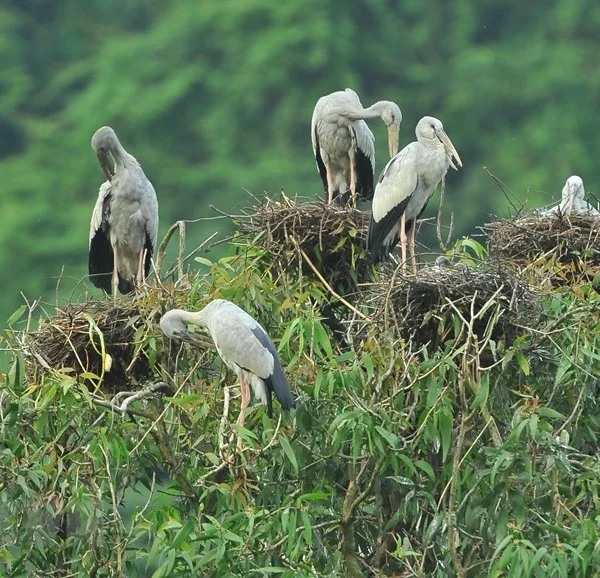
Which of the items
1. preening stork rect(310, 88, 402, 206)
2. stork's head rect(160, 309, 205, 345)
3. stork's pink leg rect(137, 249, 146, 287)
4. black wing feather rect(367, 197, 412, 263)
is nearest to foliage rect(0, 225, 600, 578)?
stork's head rect(160, 309, 205, 345)

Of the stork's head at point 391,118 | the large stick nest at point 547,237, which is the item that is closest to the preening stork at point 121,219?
the stork's head at point 391,118

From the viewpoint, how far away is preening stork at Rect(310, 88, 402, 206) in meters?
9.96

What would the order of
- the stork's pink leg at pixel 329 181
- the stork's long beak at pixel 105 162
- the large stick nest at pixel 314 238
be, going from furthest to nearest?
1. the stork's pink leg at pixel 329 181
2. the stork's long beak at pixel 105 162
3. the large stick nest at pixel 314 238

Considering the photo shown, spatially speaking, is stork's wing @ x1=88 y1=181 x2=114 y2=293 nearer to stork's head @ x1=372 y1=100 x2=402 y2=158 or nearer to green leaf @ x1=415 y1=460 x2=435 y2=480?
stork's head @ x1=372 y1=100 x2=402 y2=158

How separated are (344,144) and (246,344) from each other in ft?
11.1

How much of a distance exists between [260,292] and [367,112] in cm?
284

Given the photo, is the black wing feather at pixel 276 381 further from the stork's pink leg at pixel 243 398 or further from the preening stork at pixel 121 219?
the preening stork at pixel 121 219

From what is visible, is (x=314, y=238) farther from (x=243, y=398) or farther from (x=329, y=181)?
(x=329, y=181)

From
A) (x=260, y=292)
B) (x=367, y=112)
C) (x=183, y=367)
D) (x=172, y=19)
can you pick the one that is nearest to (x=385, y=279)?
(x=260, y=292)

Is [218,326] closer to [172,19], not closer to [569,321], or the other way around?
[569,321]

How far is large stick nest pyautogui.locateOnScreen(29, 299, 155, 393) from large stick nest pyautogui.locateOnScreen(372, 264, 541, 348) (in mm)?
1245

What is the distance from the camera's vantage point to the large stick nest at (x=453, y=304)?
6.50 meters

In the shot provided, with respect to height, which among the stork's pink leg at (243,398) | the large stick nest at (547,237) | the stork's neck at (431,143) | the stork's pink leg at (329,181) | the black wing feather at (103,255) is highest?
the stork's neck at (431,143)

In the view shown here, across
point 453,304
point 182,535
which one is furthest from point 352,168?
point 182,535
